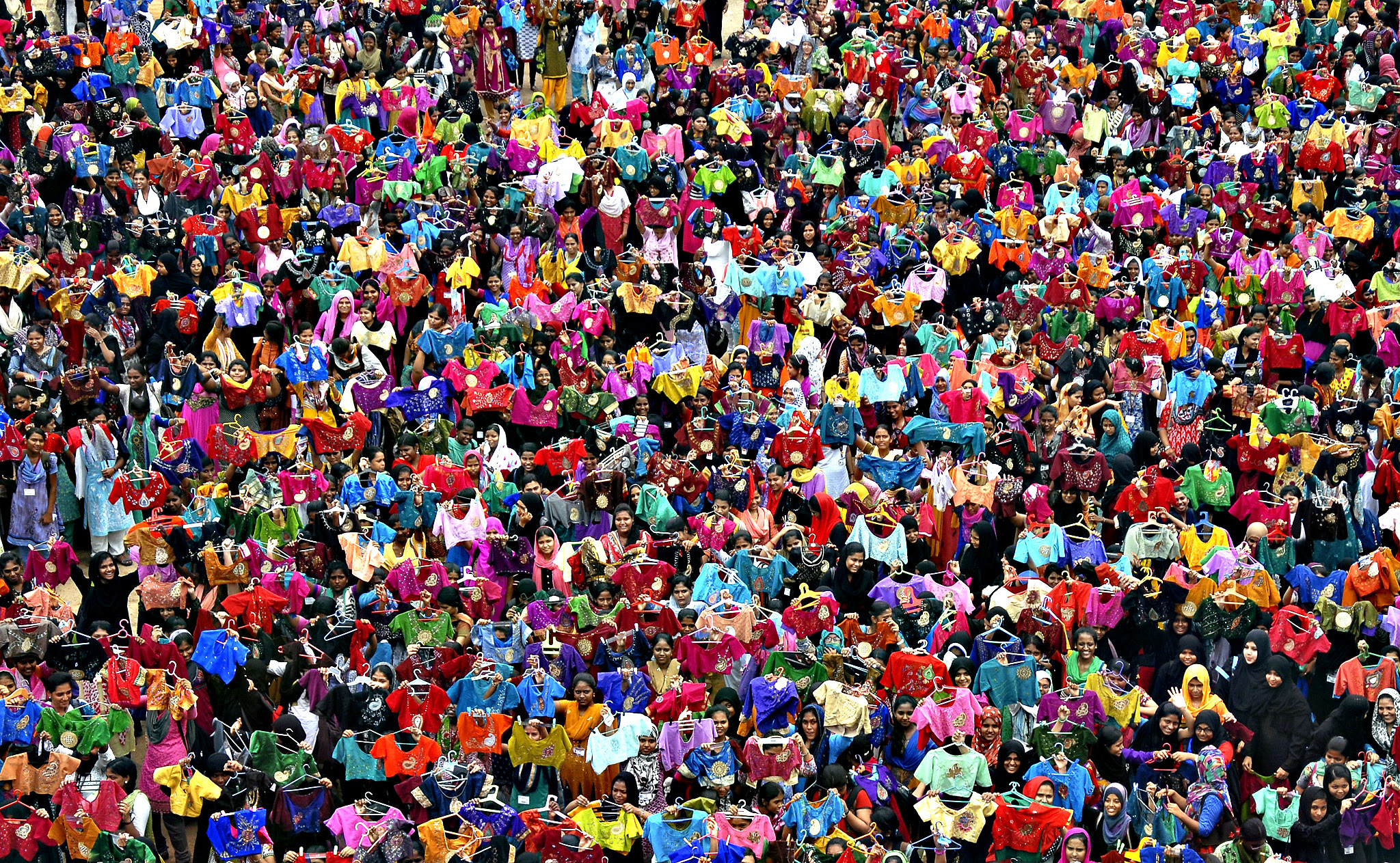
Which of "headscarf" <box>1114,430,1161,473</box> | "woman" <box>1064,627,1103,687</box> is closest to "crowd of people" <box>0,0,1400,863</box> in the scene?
"woman" <box>1064,627,1103,687</box>

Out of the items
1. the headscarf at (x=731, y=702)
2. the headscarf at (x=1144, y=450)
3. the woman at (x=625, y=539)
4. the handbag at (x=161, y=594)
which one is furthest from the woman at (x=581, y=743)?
the headscarf at (x=1144, y=450)

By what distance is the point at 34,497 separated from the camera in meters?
23.3

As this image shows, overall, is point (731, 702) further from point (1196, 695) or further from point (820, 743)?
point (1196, 695)

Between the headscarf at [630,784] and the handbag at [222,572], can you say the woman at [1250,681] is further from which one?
the handbag at [222,572]

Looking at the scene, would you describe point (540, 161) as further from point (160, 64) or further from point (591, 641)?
point (591, 641)

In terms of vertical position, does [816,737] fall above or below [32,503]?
below

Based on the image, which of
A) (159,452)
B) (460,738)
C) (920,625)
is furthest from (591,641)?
(159,452)

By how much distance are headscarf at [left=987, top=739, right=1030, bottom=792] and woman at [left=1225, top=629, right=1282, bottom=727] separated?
2.07 metres

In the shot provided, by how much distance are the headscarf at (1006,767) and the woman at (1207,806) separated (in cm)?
119

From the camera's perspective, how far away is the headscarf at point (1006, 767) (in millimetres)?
19609

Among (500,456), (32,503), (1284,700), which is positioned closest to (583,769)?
(500,456)

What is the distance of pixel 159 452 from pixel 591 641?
17.5ft

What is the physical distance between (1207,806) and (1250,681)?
1.98m

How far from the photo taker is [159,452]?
23.7m
